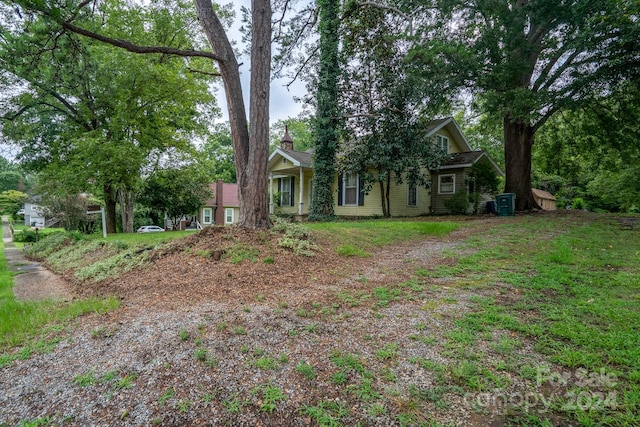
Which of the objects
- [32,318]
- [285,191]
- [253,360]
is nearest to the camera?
[253,360]

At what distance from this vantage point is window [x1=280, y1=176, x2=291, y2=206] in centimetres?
1780

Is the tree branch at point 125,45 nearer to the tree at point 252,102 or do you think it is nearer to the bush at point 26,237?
the tree at point 252,102

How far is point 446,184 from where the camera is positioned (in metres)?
15.7

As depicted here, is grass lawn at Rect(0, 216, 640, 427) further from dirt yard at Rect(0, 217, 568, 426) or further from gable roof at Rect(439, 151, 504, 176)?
gable roof at Rect(439, 151, 504, 176)

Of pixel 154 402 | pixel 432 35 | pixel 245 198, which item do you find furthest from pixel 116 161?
pixel 432 35

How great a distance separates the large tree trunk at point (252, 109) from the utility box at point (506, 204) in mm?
10045

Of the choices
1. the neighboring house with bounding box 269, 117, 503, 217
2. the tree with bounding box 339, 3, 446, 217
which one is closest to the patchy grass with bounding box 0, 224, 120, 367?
the tree with bounding box 339, 3, 446, 217

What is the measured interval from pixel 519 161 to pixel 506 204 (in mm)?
2064

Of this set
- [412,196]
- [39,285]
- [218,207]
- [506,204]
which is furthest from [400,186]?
[218,207]

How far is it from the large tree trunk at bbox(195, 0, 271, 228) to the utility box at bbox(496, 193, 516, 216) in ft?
33.0

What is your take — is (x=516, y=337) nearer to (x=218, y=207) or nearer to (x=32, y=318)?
(x=32, y=318)

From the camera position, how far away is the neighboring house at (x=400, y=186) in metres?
14.6

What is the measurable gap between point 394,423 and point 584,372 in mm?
1508

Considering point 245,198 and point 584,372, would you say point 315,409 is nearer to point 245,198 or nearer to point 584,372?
point 584,372
